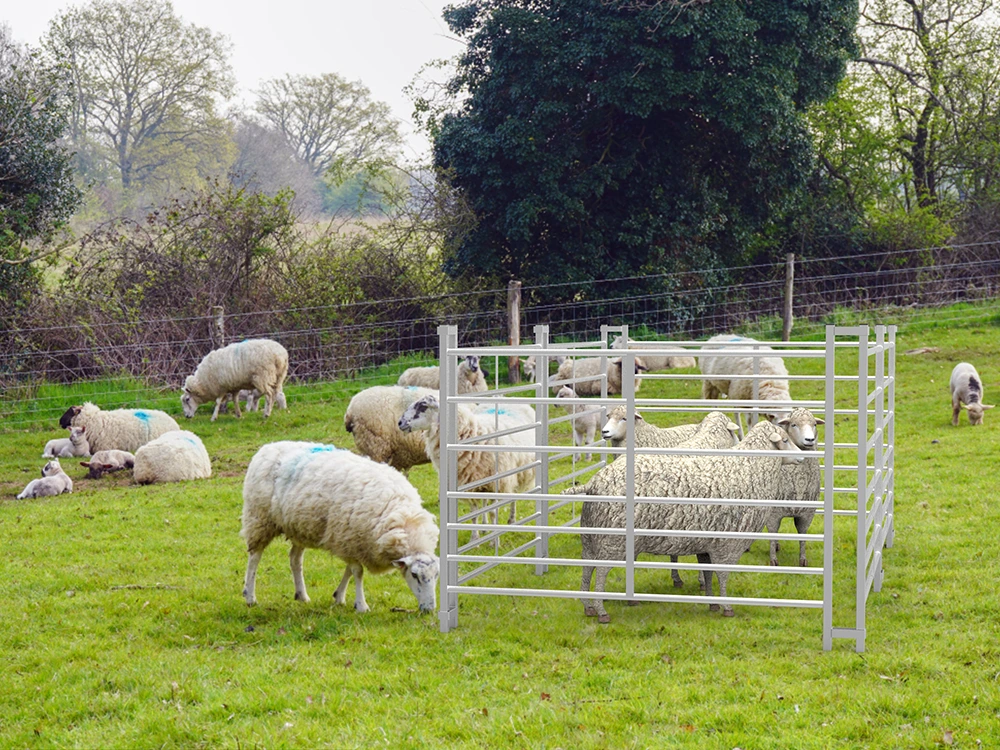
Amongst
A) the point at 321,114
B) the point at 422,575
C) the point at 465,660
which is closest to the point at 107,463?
the point at 422,575

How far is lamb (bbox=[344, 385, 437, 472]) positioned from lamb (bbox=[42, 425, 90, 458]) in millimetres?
4559

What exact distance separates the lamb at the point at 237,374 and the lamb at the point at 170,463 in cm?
306

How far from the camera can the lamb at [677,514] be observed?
6.29 metres

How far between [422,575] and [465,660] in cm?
91

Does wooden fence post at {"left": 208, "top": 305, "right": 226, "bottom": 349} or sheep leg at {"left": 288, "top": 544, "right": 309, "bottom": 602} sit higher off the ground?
wooden fence post at {"left": 208, "top": 305, "right": 226, "bottom": 349}

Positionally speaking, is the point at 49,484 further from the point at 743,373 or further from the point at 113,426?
the point at 743,373

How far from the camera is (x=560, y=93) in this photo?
19.7 metres

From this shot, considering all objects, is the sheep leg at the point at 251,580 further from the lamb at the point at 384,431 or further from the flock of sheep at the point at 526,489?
the lamb at the point at 384,431

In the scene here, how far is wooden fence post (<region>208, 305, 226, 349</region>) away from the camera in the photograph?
16734mm

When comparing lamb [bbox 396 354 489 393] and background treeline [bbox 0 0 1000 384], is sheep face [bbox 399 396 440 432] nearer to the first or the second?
lamb [bbox 396 354 489 393]

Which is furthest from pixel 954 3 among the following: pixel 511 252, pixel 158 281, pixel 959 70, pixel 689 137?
pixel 158 281

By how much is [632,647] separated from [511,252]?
1541 cm

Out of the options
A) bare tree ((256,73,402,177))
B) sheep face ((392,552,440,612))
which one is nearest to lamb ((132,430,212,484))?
sheep face ((392,552,440,612))

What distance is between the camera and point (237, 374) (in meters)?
15.1
